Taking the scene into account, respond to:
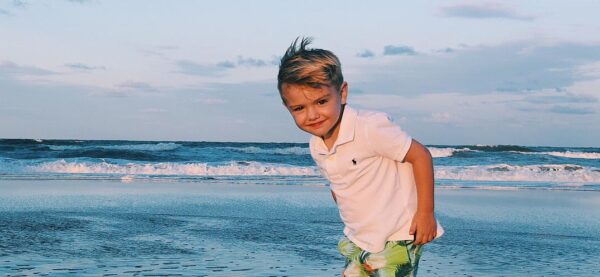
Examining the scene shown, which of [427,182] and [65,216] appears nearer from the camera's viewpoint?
[427,182]

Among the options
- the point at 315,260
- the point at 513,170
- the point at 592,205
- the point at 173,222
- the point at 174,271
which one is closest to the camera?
the point at 174,271

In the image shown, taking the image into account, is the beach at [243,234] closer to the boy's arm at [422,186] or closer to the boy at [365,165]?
the boy at [365,165]

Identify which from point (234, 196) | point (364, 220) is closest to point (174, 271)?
point (364, 220)

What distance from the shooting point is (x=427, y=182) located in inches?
112

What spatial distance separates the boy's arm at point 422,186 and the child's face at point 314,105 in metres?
0.33

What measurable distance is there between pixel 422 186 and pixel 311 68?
2.09 ft

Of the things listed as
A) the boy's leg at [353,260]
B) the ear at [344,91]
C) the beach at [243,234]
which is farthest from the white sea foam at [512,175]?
the ear at [344,91]

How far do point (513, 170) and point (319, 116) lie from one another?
23.3 metres

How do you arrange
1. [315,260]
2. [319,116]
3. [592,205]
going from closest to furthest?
[319,116] → [315,260] → [592,205]

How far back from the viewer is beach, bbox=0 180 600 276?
5.68 m

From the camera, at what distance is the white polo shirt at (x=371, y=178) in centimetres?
283

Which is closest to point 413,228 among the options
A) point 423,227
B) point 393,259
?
point 423,227

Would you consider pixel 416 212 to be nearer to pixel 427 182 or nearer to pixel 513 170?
pixel 427 182

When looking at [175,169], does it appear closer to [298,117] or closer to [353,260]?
[353,260]
